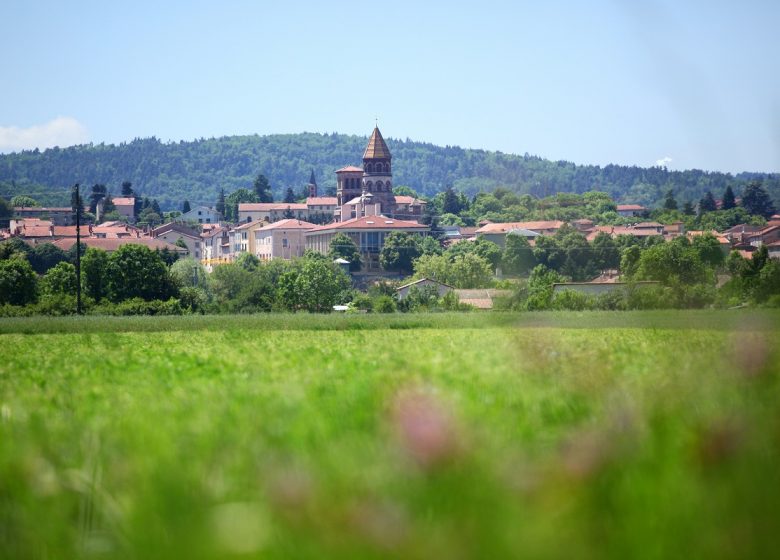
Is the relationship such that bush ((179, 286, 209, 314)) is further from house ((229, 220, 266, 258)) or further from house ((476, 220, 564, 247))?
house ((229, 220, 266, 258))

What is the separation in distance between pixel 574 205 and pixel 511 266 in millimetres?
36770

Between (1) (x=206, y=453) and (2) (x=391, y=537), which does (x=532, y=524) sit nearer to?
(2) (x=391, y=537)

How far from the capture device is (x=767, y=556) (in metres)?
4.82

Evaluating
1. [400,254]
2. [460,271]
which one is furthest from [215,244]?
[460,271]

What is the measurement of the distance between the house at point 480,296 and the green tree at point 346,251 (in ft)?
127

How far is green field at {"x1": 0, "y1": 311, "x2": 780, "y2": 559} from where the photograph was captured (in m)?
5.12

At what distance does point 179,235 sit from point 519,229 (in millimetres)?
64877

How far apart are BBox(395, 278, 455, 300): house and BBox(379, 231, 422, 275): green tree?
2496 cm

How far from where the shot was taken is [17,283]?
73.6 metres

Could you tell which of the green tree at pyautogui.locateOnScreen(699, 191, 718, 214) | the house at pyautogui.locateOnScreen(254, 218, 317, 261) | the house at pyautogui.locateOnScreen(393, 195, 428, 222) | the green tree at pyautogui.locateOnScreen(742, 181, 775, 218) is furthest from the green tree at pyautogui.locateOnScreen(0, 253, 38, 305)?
the green tree at pyautogui.locateOnScreen(699, 191, 718, 214)

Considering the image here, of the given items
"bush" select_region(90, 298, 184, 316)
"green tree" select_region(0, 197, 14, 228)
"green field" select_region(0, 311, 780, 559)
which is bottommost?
"bush" select_region(90, 298, 184, 316)

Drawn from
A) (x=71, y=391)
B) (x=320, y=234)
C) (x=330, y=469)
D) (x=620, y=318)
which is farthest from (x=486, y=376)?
(x=320, y=234)

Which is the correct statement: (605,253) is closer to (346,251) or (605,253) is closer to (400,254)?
A: (400,254)

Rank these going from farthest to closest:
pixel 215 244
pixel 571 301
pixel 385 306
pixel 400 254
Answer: pixel 215 244 → pixel 400 254 → pixel 385 306 → pixel 571 301
